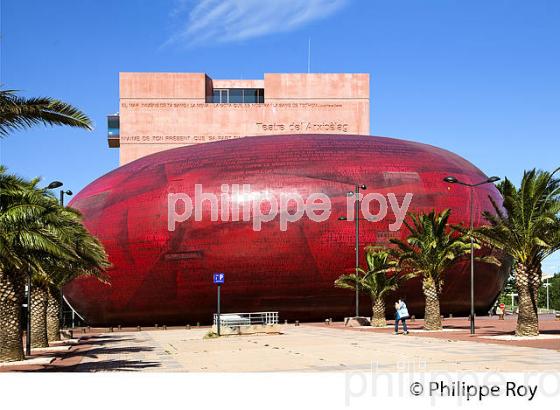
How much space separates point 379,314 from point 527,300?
1451cm

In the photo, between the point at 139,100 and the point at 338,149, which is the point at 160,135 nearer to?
the point at 139,100

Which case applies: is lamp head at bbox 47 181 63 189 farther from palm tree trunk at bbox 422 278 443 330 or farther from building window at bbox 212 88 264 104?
building window at bbox 212 88 264 104

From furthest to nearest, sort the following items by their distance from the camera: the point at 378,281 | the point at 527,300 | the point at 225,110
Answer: the point at 225,110 → the point at 378,281 → the point at 527,300

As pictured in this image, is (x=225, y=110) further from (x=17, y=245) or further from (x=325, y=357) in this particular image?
(x=17, y=245)

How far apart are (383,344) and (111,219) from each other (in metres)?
32.1

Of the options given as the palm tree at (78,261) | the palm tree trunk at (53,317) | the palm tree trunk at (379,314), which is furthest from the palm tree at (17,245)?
the palm tree trunk at (379,314)

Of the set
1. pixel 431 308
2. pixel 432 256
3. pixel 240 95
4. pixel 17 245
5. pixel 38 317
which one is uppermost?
pixel 240 95

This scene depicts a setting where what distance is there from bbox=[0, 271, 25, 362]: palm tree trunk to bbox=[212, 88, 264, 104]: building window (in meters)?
72.4

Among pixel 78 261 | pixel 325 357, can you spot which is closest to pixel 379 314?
pixel 325 357

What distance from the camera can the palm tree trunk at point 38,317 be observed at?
95.9ft

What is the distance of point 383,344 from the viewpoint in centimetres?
2709

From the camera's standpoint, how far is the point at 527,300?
101 ft

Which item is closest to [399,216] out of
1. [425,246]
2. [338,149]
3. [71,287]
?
[338,149]

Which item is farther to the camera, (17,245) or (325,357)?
(325,357)
